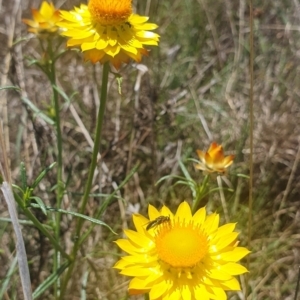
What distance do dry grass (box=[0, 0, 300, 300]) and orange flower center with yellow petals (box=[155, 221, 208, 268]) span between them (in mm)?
707

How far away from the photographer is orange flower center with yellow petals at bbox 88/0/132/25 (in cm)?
167

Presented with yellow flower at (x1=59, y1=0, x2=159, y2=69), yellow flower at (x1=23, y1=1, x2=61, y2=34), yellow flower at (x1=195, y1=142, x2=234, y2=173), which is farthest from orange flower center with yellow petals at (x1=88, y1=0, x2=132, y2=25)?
yellow flower at (x1=195, y1=142, x2=234, y2=173)

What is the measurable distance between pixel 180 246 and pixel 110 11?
757mm

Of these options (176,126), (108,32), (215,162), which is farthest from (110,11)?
(176,126)

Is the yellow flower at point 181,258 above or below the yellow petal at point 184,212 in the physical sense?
below

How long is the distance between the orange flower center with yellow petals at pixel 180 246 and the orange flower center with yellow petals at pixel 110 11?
67 centimetres

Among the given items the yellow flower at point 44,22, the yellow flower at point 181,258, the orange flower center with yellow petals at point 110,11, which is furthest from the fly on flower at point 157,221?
the yellow flower at point 44,22

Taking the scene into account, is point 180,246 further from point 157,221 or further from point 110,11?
point 110,11

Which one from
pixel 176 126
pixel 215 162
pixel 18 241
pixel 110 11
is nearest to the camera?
pixel 18 241

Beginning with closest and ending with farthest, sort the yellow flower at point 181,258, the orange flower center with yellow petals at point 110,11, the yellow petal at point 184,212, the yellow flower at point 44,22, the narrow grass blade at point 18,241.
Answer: the narrow grass blade at point 18,241 < the yellow flower at point 181,258 < the yellow petal at point 184,212 < the orange flower center with yellow petals at point 110,11 < the yellow flower at point 44,22

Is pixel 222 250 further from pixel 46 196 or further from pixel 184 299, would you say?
pixel 46 196

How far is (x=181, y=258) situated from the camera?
143 centimetres

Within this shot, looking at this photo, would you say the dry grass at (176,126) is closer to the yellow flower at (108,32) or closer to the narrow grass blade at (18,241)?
the yellow flower at (108,32)

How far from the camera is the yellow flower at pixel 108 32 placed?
1.61 metres
